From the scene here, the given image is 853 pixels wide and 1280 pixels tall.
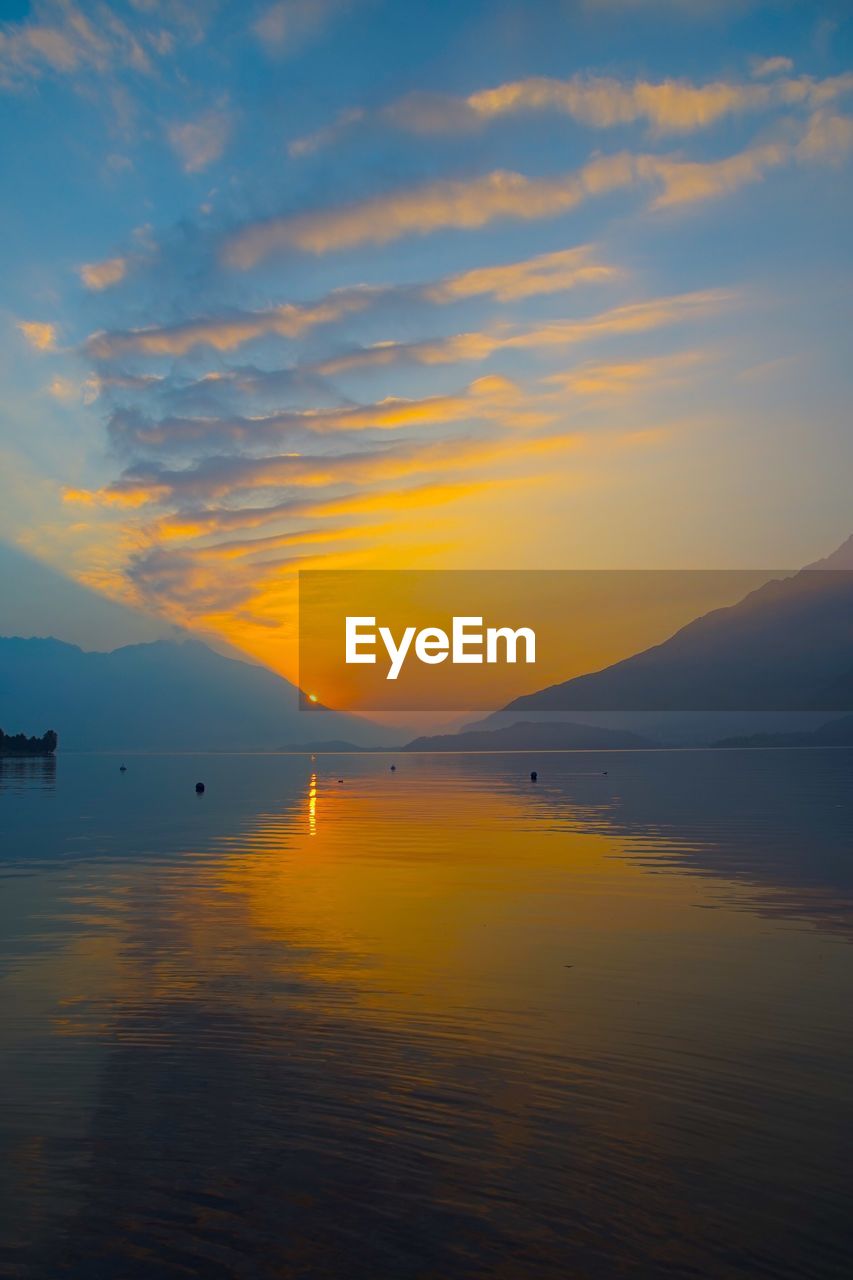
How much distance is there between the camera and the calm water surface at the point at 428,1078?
1047cm

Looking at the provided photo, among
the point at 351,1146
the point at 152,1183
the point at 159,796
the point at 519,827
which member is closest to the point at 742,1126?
the point at 351,1146

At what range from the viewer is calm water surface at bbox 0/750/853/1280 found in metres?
10.5

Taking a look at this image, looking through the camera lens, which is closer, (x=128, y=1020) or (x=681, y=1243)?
(x=681, y=1243)

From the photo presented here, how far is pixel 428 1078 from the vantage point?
50.6 ft

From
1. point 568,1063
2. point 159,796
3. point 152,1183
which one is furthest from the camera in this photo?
point 159,796

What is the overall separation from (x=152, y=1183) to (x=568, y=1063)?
7020 mm

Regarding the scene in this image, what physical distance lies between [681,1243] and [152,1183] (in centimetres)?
583

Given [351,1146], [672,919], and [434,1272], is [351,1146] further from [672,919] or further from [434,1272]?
[672,919]

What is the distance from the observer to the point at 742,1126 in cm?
1362

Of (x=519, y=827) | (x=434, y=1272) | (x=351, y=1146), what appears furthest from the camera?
(x=519, y=827)

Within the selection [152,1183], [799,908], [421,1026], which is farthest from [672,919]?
[152,1183]

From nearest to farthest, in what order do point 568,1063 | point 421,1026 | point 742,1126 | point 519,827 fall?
point 742,1126
point 568,1063
point 421,1026
point 519,827

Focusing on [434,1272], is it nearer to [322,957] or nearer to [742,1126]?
[742,1126]

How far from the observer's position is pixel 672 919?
95.5ft
